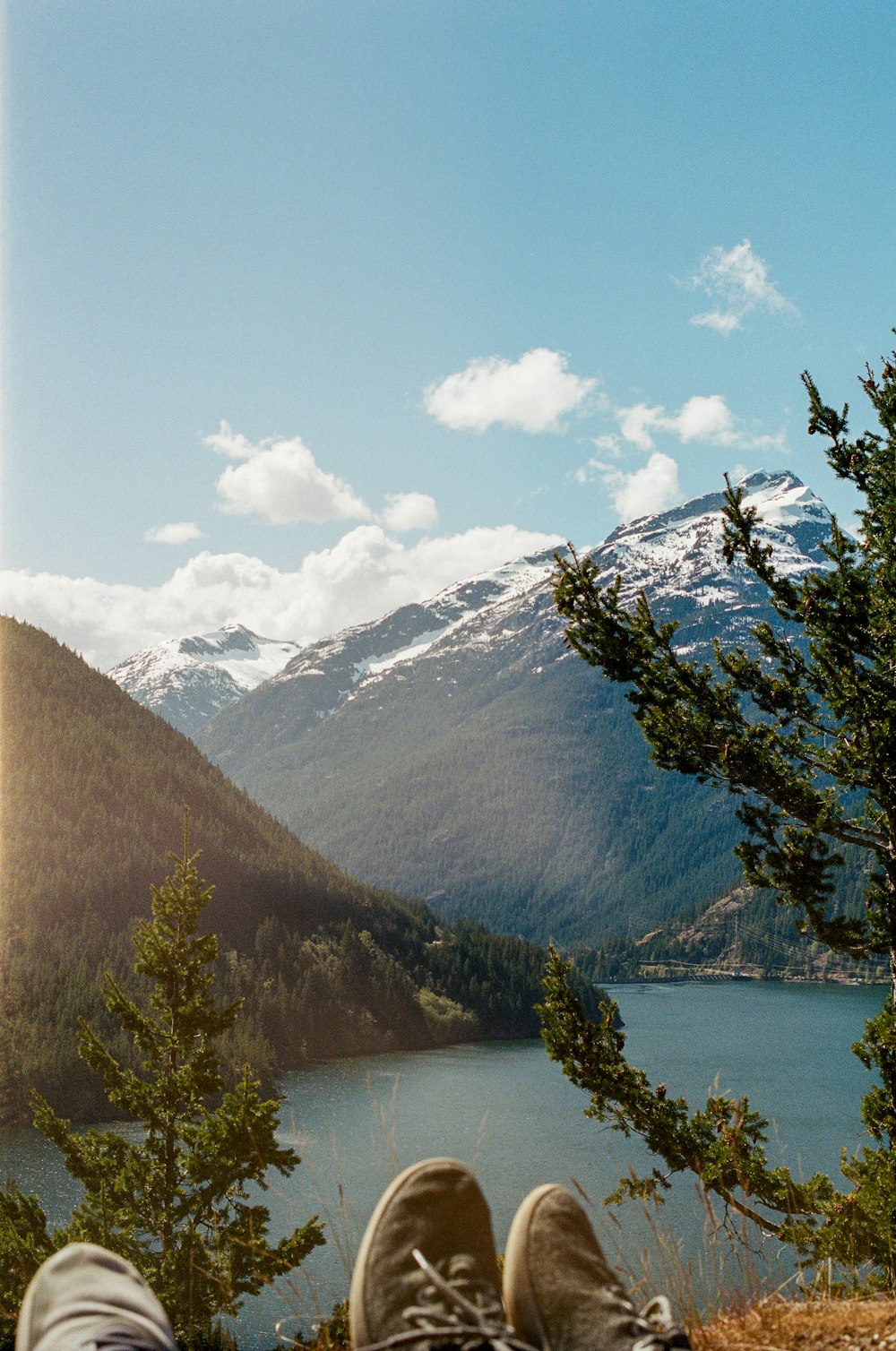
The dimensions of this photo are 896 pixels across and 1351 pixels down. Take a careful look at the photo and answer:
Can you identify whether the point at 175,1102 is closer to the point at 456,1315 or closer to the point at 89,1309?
the point at 89,1309

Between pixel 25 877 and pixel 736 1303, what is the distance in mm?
156065

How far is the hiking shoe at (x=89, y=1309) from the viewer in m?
2.84

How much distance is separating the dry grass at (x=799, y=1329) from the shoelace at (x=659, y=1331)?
1.90 ft

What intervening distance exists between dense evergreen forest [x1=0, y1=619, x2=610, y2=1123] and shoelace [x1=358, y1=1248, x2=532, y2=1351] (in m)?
102

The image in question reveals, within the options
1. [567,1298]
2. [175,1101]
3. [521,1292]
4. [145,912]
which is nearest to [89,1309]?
[521,1292]

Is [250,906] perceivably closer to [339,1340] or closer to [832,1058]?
[832,1058]

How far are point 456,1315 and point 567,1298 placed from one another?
0.42m

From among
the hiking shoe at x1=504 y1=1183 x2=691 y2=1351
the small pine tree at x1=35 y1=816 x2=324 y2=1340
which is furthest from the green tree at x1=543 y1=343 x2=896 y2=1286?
the small pine tree at x1=35 y1=816 x2=324 y2=1340

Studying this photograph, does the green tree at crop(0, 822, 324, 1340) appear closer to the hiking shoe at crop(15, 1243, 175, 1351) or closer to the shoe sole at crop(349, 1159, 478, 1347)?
the hiking shoe at crop(15, 1243, 175, 1351)

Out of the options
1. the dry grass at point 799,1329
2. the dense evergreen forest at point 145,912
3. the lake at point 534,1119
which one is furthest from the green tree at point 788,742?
the dense evergreen forest at point 145,912

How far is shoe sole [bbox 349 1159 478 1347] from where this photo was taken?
283 centimetres

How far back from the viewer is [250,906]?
506 ft

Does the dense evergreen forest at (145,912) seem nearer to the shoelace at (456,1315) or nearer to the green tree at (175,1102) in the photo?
the green tree at (175,1102)

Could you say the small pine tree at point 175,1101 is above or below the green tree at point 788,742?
below
